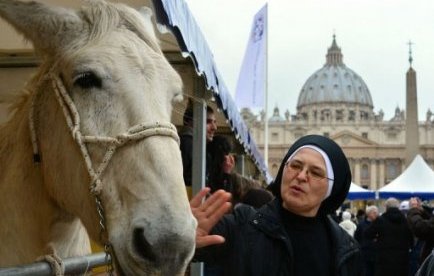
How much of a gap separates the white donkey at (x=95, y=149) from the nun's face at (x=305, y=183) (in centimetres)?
69

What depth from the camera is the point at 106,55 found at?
1.92 m

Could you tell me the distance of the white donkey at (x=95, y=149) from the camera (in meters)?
1.65

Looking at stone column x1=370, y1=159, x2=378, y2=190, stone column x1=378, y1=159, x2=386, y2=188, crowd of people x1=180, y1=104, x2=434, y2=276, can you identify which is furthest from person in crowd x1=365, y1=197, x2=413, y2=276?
stone column x1=378, y1=159, x2=386, y2=188

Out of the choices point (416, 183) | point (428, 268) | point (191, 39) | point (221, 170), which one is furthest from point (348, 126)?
point (428, 268)

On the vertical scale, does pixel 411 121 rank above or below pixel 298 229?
above

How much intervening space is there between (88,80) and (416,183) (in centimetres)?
1903

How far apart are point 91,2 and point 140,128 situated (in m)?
0.63

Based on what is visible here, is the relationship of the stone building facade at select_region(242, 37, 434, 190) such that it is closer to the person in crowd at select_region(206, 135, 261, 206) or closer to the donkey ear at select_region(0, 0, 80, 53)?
the person in crowd at select_region(206, 135, 261, 206)

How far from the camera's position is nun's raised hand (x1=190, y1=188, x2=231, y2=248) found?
6.67 ft

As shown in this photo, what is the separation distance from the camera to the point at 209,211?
2.07 meters

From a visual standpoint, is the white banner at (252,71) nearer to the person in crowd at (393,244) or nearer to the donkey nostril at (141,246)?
the person in crowd at (393,244)

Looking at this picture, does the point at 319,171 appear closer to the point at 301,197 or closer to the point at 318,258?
the point at 301,197

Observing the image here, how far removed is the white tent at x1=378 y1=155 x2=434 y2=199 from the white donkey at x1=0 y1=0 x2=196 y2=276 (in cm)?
1783

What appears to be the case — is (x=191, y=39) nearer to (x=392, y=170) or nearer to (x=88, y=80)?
(x=88, y=80)
